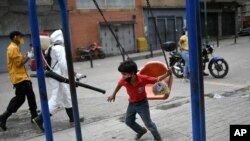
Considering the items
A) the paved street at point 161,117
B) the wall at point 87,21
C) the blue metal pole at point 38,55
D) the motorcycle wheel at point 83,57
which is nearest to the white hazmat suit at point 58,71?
the paved street at point 161,117

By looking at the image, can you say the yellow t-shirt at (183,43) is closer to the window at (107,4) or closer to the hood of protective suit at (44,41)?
the hood of protective suit at (44,41)

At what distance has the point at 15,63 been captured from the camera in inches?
250

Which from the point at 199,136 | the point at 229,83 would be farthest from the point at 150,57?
the point at 199,136

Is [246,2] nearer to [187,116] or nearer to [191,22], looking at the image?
[187,116]

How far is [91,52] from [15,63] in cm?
1477

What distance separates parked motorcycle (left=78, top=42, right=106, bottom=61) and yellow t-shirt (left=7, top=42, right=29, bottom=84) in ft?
46.6

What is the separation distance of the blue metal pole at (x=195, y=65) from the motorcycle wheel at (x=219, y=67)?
810 cm

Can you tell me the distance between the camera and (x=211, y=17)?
3141 centimetres

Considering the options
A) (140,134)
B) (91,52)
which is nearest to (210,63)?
(140,134)

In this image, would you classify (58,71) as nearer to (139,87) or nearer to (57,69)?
(57,69)

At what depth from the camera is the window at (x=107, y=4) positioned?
70.3 feet

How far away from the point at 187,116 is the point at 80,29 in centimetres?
1611

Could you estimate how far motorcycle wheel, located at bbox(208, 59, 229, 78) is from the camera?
10.6 m

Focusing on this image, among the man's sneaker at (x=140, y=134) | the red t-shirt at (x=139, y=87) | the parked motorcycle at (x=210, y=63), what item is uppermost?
the red t-shirt at (x=139, y=87)
